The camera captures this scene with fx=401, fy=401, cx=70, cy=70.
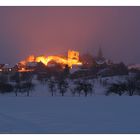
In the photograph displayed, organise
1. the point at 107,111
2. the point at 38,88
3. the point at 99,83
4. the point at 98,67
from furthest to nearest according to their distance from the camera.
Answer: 1. the point at 98,67
2. the point at 99,83
3. the point at 38,88
4. the point at 107,111

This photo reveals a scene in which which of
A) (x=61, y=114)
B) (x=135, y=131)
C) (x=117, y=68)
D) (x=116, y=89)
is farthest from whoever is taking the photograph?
(x=117, y=68)

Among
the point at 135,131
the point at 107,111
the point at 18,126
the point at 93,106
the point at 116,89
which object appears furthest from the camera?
the point at 116,89

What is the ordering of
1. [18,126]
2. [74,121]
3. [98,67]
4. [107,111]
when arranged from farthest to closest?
[98,67] → [107,111] → [74,121] → [18,126]

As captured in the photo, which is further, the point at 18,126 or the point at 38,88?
the point at 38,88

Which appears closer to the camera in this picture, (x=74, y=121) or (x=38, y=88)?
(x=74, y=121)

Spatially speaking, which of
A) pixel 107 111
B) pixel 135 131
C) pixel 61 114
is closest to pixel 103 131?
pixel 135 131

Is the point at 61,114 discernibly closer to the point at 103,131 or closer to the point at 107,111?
the point at 107,111

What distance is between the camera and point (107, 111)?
866 centimetres

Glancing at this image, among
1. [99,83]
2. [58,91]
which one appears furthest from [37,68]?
[58,91]

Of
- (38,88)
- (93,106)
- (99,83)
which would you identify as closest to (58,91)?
(38,88)

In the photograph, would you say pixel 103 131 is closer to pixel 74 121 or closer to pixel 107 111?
pixel 74 121

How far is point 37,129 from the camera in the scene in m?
6.15

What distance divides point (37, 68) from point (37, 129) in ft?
124

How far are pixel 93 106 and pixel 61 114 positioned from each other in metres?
1.79
